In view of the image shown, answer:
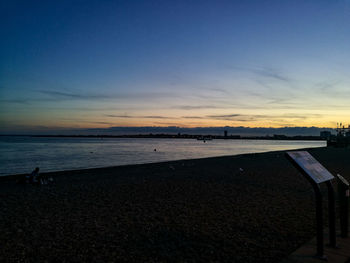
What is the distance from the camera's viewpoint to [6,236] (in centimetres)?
539

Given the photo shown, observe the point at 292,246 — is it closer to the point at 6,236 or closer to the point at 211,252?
the point at 211,252

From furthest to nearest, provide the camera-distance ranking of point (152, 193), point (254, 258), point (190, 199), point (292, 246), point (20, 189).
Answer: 1. point (20, 189)
2. point (152, 193)
3. point (190, 199)
4. point (292, 246)
5. point (254, 258)

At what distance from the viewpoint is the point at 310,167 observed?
4.24 meters

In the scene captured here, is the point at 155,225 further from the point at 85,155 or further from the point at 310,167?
the point at 85,155

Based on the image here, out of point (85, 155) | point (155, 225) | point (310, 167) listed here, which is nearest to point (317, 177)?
point (310, 167)

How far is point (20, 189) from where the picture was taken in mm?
11438

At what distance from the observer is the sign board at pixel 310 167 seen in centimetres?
401

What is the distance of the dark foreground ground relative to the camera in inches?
179

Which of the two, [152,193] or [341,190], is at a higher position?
[341,190]

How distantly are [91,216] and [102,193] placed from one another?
3.34m

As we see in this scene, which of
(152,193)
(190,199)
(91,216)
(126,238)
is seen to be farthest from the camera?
(152,193)

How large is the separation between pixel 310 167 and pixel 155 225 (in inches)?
139

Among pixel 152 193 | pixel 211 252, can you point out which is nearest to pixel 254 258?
pixel 211 252

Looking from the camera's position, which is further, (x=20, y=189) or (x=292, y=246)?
(x=20, y=189)
